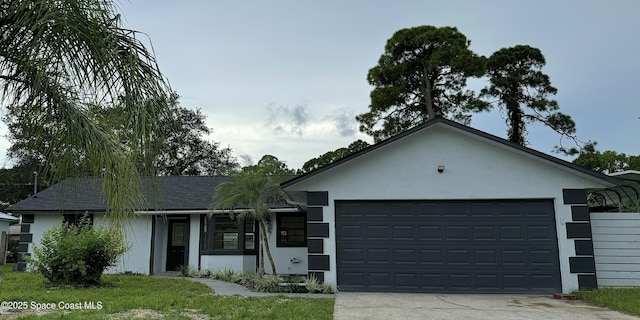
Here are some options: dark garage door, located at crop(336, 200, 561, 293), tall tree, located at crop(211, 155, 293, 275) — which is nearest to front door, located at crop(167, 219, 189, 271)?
tall tree, located at crop(211, 155, 293, 275)

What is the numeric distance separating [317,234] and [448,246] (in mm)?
3023

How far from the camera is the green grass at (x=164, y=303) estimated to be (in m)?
6.52

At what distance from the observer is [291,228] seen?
47.3ft

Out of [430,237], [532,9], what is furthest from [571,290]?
[532,9]

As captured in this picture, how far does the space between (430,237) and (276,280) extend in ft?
12.2

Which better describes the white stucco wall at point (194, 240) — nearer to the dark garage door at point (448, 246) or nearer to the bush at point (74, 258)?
the bush at point (74, 258)

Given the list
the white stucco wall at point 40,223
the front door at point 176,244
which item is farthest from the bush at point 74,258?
the white stucco wall at point 40,223

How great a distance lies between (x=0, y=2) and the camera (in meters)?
2.72

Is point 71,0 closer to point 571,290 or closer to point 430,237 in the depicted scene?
point 430,237

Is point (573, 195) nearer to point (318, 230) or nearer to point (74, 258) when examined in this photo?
point (318, 230)

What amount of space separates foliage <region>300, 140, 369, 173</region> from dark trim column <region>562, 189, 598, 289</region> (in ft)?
52.9

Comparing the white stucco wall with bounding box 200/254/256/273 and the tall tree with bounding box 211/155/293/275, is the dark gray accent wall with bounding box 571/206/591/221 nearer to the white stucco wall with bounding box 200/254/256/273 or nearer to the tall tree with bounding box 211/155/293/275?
the tall tree with bounding box 211/155/293/275

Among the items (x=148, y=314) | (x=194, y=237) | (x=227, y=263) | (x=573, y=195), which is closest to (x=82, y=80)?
(x=148, y=314)

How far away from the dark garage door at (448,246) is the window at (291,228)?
15.4 ft
